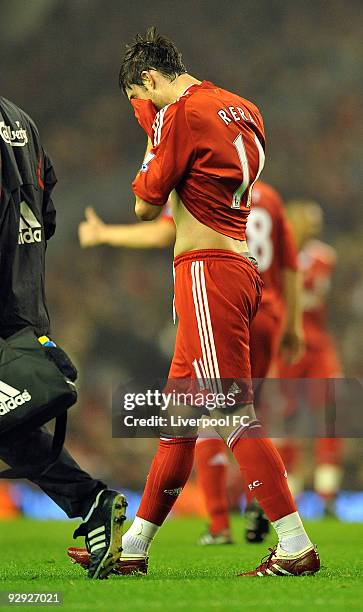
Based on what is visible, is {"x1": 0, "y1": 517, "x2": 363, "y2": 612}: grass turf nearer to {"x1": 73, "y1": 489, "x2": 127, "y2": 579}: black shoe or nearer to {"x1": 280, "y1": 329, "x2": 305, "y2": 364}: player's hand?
{"x1": 73, "y1": 489, "x2": 127, "y2": 579}: black shoe

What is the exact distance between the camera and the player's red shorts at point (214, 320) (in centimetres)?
354

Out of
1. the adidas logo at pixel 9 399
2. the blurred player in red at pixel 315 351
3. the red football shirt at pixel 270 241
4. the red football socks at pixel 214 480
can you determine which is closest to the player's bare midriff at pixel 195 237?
the adidas logo at pixel 9 399

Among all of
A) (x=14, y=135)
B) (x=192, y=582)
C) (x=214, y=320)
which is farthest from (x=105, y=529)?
(x=14, y=135)

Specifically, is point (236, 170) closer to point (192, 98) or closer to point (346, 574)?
point (192, 98)

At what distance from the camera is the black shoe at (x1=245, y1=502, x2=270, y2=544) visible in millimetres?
5336

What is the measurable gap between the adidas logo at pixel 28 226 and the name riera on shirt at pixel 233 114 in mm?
723

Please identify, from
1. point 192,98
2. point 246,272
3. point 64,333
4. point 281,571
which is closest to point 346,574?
point 281,571

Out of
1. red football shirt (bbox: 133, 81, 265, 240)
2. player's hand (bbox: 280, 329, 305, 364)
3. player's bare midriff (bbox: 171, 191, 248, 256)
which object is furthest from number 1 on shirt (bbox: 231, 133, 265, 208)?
player's hand (bbox: 280, 329, 305, 364)

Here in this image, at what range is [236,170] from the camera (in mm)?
3645

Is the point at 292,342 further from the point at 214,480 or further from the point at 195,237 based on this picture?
Result: the point at 195,237

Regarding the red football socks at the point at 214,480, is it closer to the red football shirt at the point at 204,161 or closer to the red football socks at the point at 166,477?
the red football socks at the point at 166,477

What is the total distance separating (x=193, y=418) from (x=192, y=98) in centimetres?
103

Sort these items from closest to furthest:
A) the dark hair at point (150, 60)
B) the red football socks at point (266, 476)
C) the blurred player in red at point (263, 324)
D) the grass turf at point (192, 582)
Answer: the grass turf at point (192, 582) < the red football socks at point (266, 476) < the dark hair at point (150, 60) < the blurred player in red at point (263, 324)

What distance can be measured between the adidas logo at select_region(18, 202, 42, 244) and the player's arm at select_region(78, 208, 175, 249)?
42.0 inches
